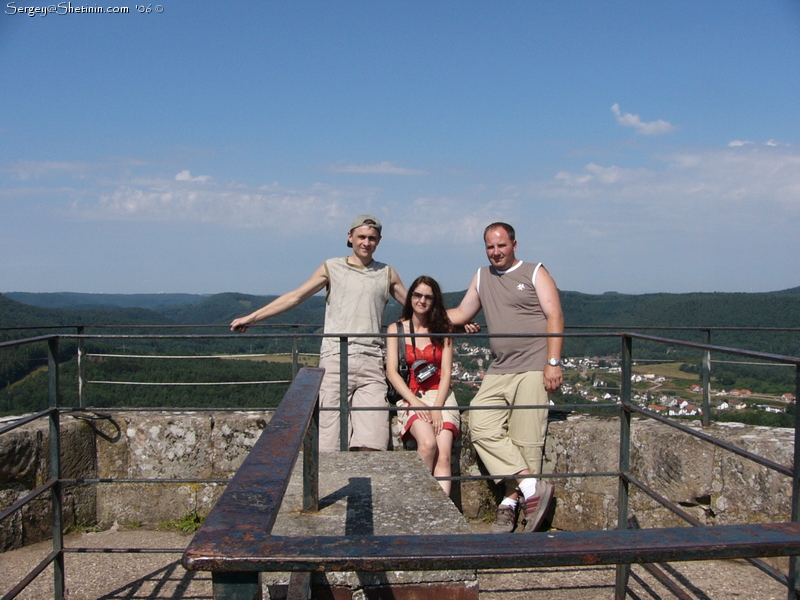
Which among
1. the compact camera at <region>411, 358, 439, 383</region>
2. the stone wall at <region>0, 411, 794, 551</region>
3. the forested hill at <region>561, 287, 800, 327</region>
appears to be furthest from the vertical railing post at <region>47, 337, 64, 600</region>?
the forested hill at <region>561, 287, 800, 327</region>

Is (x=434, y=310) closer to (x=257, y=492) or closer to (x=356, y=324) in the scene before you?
(x=356, y=324)

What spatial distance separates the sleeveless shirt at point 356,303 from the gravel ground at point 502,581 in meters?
1.53

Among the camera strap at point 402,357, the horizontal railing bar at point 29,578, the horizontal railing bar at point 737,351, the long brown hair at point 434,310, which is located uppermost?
the long brown hair at point 434,310

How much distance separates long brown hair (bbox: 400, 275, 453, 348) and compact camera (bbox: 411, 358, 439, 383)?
234 mm

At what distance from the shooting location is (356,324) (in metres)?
4.31

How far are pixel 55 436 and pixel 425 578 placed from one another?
2120 mm

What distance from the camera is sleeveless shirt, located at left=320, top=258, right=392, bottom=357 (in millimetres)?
4320

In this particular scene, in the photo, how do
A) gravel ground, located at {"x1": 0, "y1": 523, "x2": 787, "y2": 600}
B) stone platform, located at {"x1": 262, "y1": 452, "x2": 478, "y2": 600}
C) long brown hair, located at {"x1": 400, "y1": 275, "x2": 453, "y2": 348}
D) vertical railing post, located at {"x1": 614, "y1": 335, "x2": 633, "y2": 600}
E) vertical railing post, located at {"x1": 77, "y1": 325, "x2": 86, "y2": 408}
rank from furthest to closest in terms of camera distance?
vertical railing post, located at {"x1": 77, "y1": 325, "x2": 86, "y2": 408}, long brown hair, located at {"x1": 400, "y1": 275, "x2": 453, "y2": 348}, gravel ground, located at {"x1": 0, "y1": 523, "x2": 787, "y2": 600}, vertical railing post, located at {"x1": 614, "y1": 335, "x2": 633, "y2": 600}, stone platform, located at {"x1": 262, "y1": 452, "x2": 478, "y2": 600}

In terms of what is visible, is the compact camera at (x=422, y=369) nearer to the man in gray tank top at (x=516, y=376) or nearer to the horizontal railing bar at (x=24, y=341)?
the man in gray tank top at (x=516, y=376)

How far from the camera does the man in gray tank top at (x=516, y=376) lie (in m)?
4.11

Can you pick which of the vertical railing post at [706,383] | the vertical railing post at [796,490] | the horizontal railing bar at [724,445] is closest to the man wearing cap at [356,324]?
the horizontal railing bar at [724,445]

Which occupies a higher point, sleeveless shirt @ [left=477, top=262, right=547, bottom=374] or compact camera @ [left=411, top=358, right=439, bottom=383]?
sleeveless shirt @ [left=477, top=262, right=547, bottom=374]

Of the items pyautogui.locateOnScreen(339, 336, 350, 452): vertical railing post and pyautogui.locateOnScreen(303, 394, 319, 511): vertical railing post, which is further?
pyautogui.locateOnScreen(339, 336, 350, 452): vertical railing post

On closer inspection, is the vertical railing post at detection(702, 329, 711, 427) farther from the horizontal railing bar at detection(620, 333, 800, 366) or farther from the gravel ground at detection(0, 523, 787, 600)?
the horizontal railing bar at detection(620, 333, 800, 366)
